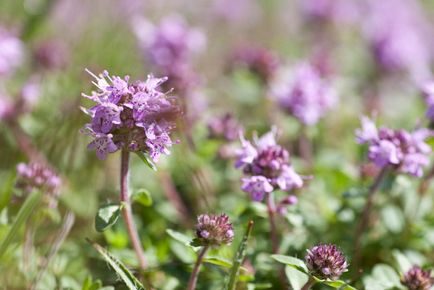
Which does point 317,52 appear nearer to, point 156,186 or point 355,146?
point 355,146

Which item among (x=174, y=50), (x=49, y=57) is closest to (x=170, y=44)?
(x=174, y=50)

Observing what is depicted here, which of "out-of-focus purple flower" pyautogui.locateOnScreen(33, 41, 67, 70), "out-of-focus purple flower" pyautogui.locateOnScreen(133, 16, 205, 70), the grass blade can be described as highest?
"out-of-focus purple flower" pyautogui.locateOnScreen(133, 16, 205, 70)

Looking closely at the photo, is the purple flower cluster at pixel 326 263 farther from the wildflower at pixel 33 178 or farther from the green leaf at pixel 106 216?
the wildflower at pixel 33 178

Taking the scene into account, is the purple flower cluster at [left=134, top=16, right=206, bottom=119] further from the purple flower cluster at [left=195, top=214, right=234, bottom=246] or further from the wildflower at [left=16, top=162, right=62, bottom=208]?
the purple flower cluster at [left=195, top=214, right=234, bottom=246]

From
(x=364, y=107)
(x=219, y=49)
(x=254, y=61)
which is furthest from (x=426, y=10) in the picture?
(x=254, y=61)

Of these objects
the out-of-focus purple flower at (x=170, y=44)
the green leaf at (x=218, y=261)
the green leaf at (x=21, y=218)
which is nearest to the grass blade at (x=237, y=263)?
the green leaf at (x=218, y=261)

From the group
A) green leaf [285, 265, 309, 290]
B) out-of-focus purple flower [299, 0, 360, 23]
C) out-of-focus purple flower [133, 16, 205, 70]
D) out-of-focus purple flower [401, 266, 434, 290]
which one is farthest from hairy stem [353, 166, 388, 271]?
out-of-focus purple flower [299, 0, 360, 23]
